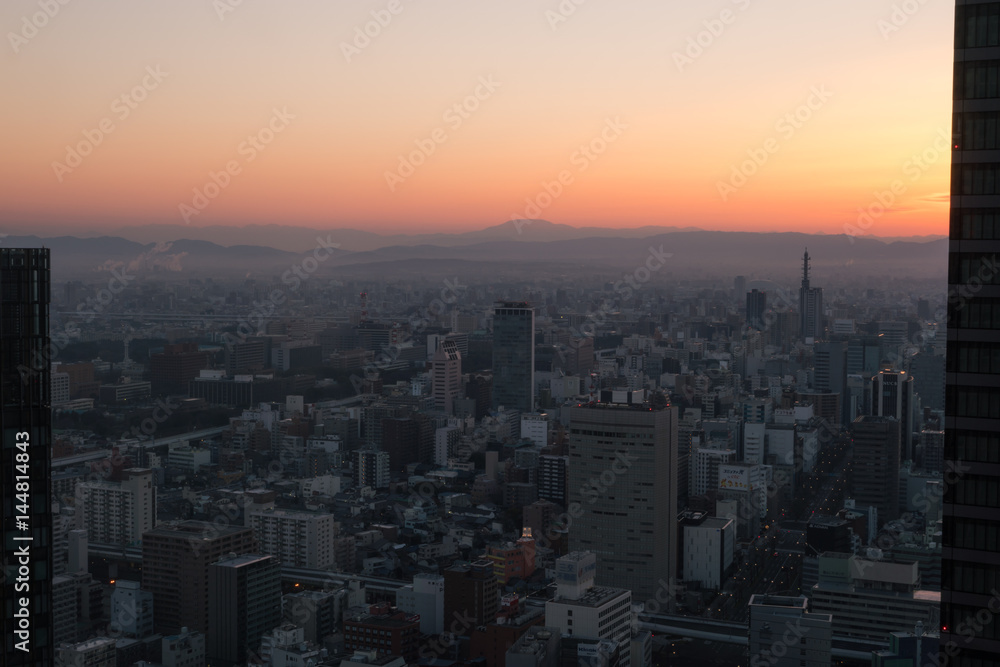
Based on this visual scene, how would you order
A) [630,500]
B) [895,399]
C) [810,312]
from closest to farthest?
[630,500] → [895,399] → [810,312]

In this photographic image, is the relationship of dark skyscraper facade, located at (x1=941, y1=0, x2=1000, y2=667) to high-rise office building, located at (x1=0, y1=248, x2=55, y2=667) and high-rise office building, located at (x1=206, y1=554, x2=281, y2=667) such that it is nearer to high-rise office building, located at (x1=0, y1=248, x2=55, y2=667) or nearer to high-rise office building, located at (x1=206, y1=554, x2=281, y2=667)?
high-rise office building, located at (x1=0, y1=248, x2=55, y2=667)

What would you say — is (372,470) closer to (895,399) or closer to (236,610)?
(236,610)

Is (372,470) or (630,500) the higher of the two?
(630,500)

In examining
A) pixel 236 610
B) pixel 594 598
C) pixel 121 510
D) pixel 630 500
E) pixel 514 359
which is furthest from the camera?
pixel 514 359

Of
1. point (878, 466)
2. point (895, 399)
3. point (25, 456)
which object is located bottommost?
point (878, 466)

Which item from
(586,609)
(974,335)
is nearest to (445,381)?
(586,609)

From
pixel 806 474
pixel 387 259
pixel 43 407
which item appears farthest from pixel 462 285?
pixel 43 407

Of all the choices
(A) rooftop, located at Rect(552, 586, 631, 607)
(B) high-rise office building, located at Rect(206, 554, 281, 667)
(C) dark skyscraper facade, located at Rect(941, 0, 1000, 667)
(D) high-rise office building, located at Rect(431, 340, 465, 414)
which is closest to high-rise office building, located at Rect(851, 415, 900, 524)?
(A) rooftop, located at Rect(552, 586, 631, 607)
